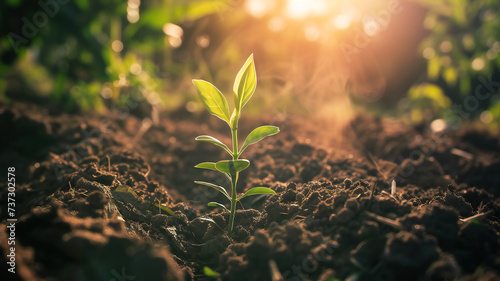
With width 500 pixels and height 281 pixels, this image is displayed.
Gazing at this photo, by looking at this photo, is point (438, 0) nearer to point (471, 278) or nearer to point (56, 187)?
point (471, 278)

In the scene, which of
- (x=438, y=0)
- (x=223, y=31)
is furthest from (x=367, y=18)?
(x=223, y=31)

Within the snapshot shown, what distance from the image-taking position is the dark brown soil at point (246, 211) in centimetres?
88

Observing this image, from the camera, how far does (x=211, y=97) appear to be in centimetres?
118

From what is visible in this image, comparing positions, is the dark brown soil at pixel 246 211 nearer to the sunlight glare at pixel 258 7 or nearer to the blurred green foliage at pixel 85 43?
the blurred green foliage at pixel 85 43

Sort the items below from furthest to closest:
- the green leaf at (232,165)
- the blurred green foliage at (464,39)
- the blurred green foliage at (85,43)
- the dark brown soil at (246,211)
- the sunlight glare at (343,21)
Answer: the sunlight glare at (343,21) → the blurred green foliage at (464,39) → the blurred green foliage at (85,43) → the green leaf at (232,165) → the dark brown soil at (246,211)

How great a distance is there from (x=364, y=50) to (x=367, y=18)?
2.84 feet

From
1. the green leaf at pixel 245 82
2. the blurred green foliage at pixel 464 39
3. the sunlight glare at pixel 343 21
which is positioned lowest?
the green leaf at pixel 245 82

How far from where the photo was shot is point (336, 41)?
4.19 meters

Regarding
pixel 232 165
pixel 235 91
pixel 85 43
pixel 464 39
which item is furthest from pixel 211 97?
pixel 464 39

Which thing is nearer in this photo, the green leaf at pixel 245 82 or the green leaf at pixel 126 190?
the green leaf at pixel 245 82

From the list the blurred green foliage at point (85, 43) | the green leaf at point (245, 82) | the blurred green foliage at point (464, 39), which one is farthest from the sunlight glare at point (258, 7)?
the green leaf at point (245, 82)

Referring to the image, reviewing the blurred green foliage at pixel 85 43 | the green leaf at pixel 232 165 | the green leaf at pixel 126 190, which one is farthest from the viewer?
the blurred green foliage at pixel 85 43

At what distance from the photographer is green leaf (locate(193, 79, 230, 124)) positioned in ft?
3.79

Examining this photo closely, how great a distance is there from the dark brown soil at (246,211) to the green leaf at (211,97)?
444 mm
